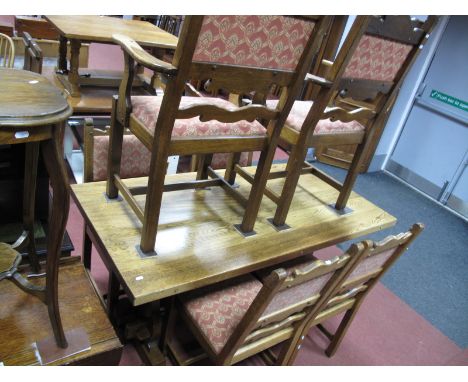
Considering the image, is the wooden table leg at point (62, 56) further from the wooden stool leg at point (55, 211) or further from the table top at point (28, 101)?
the wooden stool leg at point (55, 211)

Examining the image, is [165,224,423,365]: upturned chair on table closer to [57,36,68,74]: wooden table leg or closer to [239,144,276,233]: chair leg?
[239,144,276,233]: chair leg

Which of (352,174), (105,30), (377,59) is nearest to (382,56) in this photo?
(377,59)

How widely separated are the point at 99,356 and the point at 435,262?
2562mm

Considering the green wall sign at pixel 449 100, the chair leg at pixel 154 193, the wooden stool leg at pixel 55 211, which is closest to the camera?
the wooden stool leg at pixel 55 211

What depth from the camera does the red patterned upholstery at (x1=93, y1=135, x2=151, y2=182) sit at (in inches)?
65.9

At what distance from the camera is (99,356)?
1.23 meters

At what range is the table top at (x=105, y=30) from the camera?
96.3 inches

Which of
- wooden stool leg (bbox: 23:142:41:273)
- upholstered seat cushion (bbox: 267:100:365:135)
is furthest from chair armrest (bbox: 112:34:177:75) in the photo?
upholstered seat cushion (bbox: 267:100:365:135)

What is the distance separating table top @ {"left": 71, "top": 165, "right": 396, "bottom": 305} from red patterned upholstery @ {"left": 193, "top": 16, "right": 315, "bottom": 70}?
671mm

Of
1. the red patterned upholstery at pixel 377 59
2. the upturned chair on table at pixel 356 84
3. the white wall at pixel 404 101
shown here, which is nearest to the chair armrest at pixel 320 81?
the upturned chair on table at pixel 356 84

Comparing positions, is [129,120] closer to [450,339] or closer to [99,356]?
[99,356]

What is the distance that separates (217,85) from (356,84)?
64 cm

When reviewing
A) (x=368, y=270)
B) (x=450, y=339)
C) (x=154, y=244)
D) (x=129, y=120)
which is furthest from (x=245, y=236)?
(x=450, y=339)

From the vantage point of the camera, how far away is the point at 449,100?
3.63 metres
